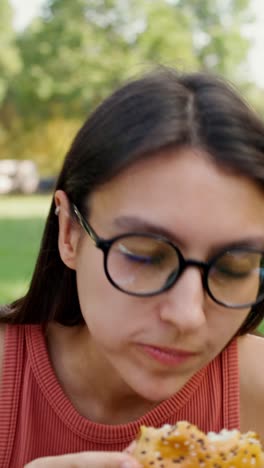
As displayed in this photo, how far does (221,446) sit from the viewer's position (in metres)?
2.22

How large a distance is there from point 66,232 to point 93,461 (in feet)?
2.61

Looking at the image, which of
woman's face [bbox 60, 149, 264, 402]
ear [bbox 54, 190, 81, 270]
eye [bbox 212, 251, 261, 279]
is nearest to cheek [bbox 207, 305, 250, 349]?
woman's face [bbox 60, 149, 264, 402]

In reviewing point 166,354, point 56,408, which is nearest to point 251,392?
point 56,408

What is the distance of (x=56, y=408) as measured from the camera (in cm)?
280

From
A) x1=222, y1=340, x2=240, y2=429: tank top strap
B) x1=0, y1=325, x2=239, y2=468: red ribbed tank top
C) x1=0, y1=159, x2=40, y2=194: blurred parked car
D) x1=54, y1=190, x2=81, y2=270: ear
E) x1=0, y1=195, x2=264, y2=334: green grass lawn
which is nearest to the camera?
x1=54, y1=190, x2=81, y2=270: ear

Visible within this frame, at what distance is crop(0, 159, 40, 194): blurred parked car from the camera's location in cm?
4206

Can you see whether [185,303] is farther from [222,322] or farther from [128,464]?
[128,464]

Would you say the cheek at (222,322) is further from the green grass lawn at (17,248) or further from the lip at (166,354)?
the green grass lawn at (17,248)

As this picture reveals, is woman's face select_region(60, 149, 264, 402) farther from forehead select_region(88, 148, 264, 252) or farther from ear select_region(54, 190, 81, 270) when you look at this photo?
ear select_region(54, 190, 81, 270)

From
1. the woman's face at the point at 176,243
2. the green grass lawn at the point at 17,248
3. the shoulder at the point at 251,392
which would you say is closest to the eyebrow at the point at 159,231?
the woman's face at the point at 176,243

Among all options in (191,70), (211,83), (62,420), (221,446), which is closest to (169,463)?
(221,446)

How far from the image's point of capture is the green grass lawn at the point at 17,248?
9.72 meters

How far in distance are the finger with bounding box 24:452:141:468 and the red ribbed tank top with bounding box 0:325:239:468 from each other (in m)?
0.64

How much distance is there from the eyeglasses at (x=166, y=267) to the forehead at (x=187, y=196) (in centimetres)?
6
